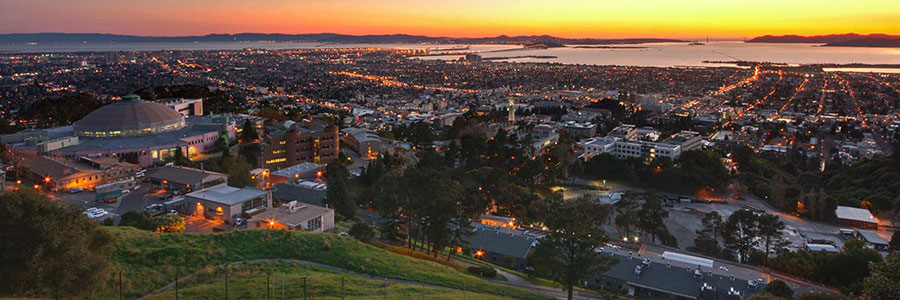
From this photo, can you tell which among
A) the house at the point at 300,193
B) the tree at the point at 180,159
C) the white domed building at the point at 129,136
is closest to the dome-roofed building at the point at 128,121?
the white domed building at the point at 129,136

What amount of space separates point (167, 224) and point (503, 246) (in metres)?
9.67

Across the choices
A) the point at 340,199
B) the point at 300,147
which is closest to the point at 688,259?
the point at 340,199

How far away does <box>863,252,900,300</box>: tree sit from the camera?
709 centimetres

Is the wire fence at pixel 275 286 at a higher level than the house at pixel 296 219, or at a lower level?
higher

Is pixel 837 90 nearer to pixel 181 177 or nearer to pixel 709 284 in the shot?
pixel 709 284

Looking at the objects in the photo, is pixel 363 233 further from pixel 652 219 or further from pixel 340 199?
pixel 652 219

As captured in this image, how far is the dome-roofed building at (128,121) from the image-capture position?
2830 centimetres

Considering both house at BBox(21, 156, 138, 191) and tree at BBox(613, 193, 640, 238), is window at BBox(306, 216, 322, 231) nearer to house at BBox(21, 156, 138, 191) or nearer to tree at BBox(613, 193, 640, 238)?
house at BBox(21, 156, 138, 191)

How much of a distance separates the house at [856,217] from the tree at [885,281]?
1842 centimetres

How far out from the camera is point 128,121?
28859 mm

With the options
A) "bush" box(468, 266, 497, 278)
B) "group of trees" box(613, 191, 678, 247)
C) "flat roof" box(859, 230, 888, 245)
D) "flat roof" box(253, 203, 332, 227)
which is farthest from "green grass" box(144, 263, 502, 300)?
"flat roof" box(859, 230, 888, 245)

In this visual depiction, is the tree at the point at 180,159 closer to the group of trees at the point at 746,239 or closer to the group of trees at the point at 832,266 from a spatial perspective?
the group of trees at the point at 746,239

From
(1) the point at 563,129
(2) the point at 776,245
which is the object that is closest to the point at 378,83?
(1) the point at 563,129

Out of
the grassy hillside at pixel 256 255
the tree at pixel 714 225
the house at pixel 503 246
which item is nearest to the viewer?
the grassy hillside at pixel 256 255
